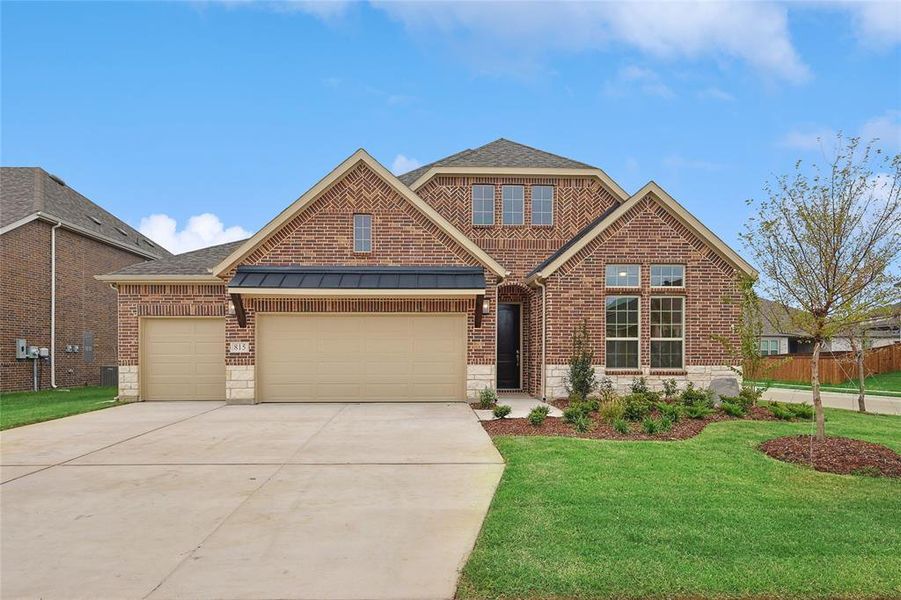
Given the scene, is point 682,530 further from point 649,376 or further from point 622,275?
point 622,275

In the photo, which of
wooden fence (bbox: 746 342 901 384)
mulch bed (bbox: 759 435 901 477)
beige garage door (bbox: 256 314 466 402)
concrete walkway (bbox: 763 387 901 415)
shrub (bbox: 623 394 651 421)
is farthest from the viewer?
wooden fence (bbox: 746 342 901 384)

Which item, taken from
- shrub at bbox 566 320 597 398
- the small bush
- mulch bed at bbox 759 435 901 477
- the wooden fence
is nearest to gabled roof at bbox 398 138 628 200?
shrub at bbox 566 320 597 398

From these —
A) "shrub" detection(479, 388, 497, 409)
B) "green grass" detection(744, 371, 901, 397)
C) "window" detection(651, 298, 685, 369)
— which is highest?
"window" detection(651, 298, 685, 369)

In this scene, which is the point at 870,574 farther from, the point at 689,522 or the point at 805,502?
the point at 805,502

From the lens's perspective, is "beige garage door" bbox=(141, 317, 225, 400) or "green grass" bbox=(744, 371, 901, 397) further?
"green grass" bbox=(744, 371, 901, 397)

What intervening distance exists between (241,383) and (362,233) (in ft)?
16.0

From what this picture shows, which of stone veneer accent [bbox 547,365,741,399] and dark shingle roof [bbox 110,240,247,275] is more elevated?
dark shingle roof [bbox 110,240,247,275]

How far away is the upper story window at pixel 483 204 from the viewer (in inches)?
689

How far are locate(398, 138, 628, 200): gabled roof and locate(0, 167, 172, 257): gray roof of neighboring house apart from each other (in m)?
12.7

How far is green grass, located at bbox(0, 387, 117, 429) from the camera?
1180 cm

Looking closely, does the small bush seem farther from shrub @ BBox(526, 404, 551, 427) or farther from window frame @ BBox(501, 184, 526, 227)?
window frame @ BBox(501, 184, 526, 227)

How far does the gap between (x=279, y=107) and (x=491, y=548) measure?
1874cm

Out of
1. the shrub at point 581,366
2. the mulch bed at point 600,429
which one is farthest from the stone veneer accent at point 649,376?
the mulch bed at point 600,429

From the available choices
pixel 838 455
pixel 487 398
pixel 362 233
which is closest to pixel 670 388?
pixel 487 398
